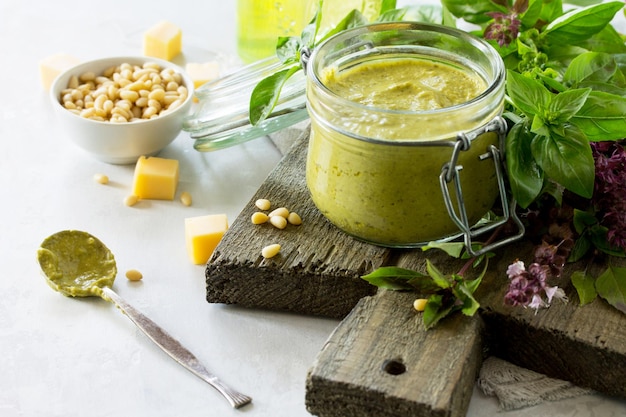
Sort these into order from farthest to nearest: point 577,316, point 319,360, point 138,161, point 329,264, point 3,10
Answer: point 3,10
point 138,161
point 329,264
point 577,316
point 319,360

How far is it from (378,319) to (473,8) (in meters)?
0.81

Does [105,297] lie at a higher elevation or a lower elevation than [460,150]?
lower

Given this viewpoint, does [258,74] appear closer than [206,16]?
Yes

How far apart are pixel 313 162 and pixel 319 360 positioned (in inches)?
16.2

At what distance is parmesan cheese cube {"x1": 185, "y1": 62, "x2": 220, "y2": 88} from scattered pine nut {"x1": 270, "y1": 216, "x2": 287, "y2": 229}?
686 millimetres

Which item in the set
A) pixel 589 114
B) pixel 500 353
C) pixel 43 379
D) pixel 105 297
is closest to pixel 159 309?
pixel 105 297

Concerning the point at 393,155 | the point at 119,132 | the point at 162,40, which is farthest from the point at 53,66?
the point at 393,155

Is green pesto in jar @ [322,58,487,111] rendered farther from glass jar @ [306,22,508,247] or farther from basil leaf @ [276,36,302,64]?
basil leaf @ [276,36,302,64]

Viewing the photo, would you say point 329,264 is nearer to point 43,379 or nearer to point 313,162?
point 313,162

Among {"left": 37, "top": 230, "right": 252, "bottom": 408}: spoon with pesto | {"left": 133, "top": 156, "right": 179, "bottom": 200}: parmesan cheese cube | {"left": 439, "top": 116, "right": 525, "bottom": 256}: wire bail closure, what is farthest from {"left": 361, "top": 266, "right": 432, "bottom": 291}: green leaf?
{"left": 133, "top": 156, "right": 179, "bottom": 200}: parmesan cheese cube

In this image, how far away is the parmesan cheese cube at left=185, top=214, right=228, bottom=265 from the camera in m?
1.71

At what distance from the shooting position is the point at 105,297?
162 cm

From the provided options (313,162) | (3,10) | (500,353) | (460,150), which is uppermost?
(460,150)

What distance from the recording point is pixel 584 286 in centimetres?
150
